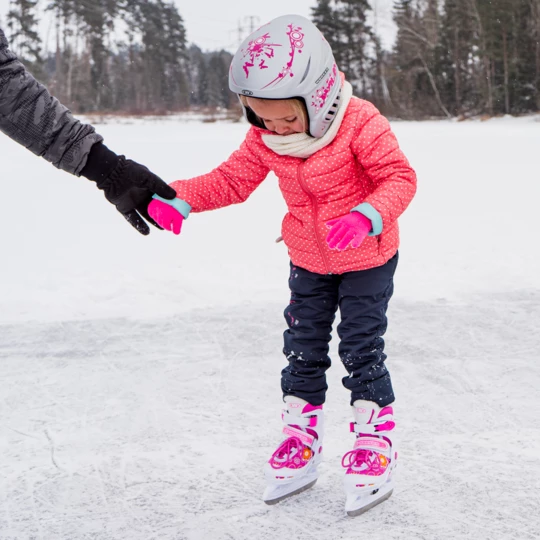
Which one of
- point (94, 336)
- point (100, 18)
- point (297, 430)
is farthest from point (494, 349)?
point (100, 18)

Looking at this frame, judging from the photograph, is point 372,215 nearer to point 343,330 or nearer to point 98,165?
point 343,330

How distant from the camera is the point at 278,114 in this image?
68.1 inches

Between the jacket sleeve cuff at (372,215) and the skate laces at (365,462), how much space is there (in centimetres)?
63

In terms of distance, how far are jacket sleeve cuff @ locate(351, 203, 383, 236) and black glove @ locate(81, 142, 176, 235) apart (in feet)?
1.95

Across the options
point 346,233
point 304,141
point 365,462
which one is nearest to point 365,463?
point 365,462

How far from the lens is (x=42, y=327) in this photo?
11.0 feet

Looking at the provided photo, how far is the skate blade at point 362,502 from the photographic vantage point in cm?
177

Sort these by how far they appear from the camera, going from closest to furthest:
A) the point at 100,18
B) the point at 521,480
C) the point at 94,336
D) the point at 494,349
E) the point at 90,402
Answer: the point at 521,480
the point at 90,402
the point at 494,349
the point at 94,336
the point at 100,18

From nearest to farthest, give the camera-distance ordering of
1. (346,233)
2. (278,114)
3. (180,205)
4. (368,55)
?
(346,233)
(278,114)
(180,205)
(368,55)

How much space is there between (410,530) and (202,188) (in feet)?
3.51

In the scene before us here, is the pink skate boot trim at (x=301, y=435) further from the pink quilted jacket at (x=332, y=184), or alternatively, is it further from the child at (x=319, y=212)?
the pink quilted jacket at (x=332, y=184)

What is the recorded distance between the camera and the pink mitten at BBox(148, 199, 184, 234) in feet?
6.45

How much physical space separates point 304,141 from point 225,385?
1.19 meters

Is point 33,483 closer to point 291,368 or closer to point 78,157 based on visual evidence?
point 291,368
